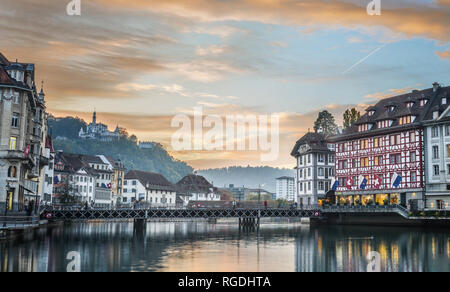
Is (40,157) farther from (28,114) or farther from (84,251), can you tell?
(84,251)

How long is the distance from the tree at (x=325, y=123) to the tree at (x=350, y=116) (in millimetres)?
9497

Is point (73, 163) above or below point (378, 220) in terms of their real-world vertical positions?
above

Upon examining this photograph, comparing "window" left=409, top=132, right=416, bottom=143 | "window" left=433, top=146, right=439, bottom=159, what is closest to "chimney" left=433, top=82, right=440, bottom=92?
"window" left=409, top=132, right=416, bottom=143

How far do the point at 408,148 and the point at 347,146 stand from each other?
601 inches

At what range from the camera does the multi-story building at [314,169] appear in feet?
365

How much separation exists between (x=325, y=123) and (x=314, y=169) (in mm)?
27231

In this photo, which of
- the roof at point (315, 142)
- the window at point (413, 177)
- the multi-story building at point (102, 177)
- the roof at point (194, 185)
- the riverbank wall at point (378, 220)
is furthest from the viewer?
the roof at point (194, 185)

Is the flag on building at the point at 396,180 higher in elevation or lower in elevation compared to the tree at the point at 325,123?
lower

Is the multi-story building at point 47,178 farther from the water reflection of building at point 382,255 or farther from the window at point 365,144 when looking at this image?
the window at point 365,144

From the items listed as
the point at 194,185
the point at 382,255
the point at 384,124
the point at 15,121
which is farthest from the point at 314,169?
the point at 194,185

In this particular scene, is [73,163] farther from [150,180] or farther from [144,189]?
[150,180]

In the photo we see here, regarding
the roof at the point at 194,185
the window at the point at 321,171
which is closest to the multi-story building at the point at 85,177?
the roof at the point at 194,185

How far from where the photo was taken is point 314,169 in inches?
4392
